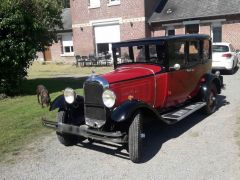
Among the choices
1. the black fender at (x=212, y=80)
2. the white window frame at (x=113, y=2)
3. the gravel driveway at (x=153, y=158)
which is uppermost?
the white window frame at (x=113, y=2)

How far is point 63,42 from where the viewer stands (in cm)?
3089

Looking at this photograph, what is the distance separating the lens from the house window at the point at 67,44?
99.7 feet

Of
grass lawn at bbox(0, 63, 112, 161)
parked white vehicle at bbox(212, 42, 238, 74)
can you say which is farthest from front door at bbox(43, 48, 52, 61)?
parked white vehicle at bbox(212, 42, 238, 74)

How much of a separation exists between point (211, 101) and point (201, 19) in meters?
15.5

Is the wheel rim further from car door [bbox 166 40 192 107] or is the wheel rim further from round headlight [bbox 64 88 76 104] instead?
round headlight [bbox 64 88 76 104]

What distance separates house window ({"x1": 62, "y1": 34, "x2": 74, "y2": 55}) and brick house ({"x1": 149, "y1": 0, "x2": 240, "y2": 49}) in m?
9.06

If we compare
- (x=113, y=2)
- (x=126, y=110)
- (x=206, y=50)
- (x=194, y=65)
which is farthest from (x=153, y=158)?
(x=113, y=2)

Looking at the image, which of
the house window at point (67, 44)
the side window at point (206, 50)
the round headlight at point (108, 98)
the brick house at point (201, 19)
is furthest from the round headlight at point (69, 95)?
the house window at point (67, 44)

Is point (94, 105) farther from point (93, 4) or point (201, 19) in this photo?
point (93, 4)

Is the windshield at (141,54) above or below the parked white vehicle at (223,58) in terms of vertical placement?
above

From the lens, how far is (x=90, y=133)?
5602mm

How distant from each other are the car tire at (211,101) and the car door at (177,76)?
2.17ft

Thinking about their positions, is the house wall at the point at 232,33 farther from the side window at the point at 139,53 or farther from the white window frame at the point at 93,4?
the side window at the point at 139,53

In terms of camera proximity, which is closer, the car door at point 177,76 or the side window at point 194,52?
the car door at point 177,76
